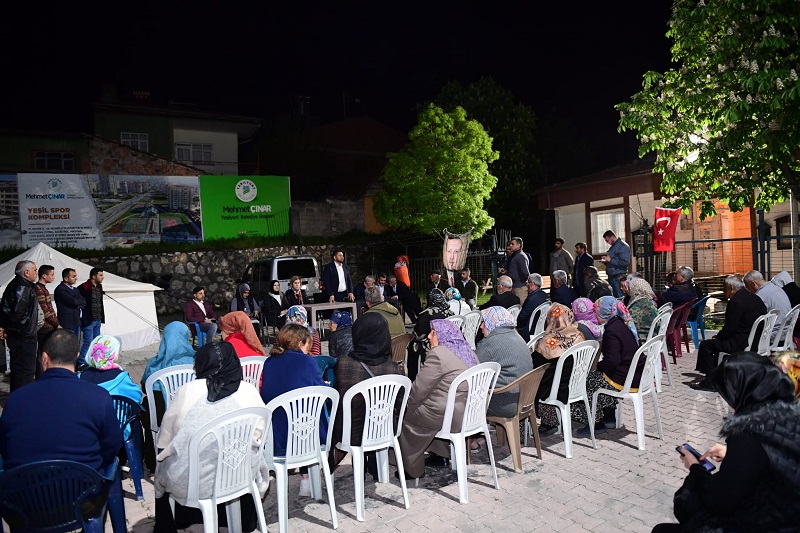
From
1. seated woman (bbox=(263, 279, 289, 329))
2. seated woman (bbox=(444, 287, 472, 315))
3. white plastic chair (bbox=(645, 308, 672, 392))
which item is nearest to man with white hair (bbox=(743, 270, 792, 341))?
white plastic chair (bbox=(645, 308, 672, 392))

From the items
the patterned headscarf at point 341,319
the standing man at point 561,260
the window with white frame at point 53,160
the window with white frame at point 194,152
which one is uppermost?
the window with white frame at point 194,152

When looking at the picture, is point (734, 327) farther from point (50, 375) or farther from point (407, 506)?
point (50, 375)

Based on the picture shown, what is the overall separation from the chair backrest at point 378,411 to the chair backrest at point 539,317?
4.59 m

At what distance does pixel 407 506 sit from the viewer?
14.5 feet

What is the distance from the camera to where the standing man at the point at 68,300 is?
9.04m

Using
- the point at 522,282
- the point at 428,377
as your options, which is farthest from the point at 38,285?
the point at 522,282

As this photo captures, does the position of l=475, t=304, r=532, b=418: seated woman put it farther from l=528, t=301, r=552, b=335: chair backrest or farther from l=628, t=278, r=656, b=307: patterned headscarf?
l=528, t=301, r=552, b=335: chair backrest

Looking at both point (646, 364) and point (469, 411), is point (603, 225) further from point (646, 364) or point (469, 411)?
point (469, 411)

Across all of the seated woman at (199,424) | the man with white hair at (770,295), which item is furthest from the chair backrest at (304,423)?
the man with white hair at (770,295)

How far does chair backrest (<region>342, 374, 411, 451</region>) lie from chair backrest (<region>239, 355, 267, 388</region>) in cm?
162

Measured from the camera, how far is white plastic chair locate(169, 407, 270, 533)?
3381 millimetres

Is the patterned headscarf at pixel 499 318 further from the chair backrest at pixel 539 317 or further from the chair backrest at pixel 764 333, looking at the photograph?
the chair backrest at pixel 764 333

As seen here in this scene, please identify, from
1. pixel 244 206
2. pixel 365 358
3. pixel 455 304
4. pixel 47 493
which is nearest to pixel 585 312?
pixel 365 358

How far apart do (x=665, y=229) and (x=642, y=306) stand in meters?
5.93
